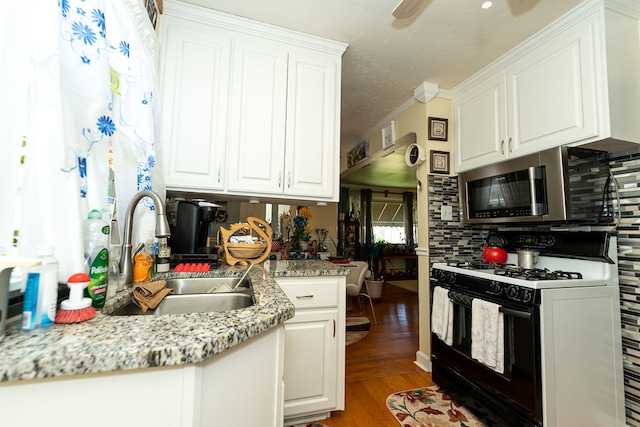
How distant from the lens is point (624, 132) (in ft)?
4.63

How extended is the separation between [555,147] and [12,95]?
2.32 m

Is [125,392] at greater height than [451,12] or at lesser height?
lesser

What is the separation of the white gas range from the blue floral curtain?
74.2 inches

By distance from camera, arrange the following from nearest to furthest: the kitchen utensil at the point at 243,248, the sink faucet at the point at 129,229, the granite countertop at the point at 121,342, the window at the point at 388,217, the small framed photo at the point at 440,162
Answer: the granite countertop at the point at 121,342 < the sink faucet at the point at 129,229 < the kitchen utensil at the point at 243,248 < the small framed photo at the point at 440,162 < the window at the point at 388,217

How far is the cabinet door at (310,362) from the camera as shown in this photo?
1.50 m

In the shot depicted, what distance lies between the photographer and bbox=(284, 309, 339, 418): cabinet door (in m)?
1.50

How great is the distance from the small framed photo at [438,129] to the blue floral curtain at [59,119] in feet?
7.20

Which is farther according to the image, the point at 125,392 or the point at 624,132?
the point at 624,132

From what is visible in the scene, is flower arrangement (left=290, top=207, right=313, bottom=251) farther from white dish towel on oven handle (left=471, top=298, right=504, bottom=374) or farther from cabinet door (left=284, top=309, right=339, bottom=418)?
white dish towel on oven handle (left=471, top=298, right=504, bottom=374)

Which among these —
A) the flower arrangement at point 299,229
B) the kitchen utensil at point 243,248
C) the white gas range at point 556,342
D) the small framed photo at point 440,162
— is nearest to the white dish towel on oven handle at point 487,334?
the white gas range at point 556,342

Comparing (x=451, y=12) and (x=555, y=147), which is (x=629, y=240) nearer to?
(x=555, y=147)

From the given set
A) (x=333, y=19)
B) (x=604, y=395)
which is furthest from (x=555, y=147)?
(x=333, y=19)

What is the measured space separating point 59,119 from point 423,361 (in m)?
2.69

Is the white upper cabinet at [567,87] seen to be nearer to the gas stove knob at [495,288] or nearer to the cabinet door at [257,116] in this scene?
the gas stove knob at [495,288]
